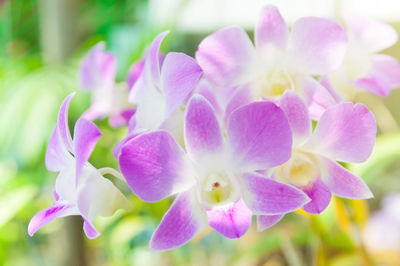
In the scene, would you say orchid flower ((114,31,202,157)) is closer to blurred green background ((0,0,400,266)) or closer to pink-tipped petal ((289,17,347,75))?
pink-tipped petal ((289,17,347,75))

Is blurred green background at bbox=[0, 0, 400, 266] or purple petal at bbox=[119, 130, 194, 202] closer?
purple petal at bbox=[119, 130, 194, 202]

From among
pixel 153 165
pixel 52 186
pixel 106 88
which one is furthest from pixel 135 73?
pixel 52 186

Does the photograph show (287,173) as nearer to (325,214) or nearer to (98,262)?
(325,214)

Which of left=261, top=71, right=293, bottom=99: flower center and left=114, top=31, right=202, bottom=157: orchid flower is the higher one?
left=114, top=31, right=202, bottom=157: orchid flower

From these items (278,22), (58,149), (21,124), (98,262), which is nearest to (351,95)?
(278,22)

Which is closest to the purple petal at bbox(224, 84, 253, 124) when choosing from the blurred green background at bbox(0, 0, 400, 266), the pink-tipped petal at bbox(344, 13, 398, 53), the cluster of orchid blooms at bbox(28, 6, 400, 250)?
the cluster of orchid blooms at bbox(28, 6, 400, 250)

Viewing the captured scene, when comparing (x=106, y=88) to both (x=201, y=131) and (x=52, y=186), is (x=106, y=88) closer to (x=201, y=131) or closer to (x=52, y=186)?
(x=201, y=131)

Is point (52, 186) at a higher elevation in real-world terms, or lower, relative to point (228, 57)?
lower
